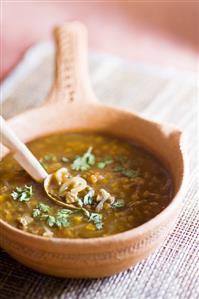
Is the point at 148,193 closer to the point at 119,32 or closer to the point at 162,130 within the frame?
the point at 162,130

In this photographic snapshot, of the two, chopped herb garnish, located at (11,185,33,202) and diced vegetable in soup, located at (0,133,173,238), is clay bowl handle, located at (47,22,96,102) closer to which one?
diced vegetable in soup, located at (0,133,173,238)

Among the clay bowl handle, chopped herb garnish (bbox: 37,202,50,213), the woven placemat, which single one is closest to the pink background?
the woven placemat

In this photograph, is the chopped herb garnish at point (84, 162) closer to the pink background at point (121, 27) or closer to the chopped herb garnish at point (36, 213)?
the chopped herb garnish at point (36, 213)

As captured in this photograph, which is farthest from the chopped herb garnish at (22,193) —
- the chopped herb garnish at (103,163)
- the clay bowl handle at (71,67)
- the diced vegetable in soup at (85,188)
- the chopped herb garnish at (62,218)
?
the clay bowl handle at (71,67)

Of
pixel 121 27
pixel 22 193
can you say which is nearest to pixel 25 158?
pixel 22 193

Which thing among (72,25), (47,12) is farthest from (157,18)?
(72,25)
